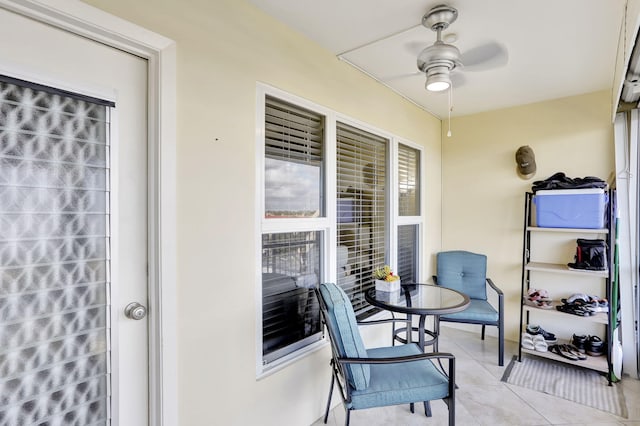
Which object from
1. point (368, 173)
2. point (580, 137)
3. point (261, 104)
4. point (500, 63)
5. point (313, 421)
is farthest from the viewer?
point (580, 137)

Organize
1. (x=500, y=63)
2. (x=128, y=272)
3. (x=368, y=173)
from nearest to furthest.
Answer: (x=128, y=272) → (x=500, y=63) → (x=368, y=173)

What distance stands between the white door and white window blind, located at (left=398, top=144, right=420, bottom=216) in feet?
8.08

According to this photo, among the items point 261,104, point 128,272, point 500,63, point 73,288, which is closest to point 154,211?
point 128,272

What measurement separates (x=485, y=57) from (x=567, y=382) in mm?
2677

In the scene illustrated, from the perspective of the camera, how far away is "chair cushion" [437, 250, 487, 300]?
3418 millimetres

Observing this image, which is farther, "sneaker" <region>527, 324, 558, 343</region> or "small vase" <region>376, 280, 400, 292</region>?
"sneaker" <region>527, 324, 558, 343</region>

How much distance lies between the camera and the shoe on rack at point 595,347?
2.88 meters

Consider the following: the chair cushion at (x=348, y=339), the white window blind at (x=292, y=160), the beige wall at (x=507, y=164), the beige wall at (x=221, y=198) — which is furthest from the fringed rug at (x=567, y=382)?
the white window blind at (x=292, y=160)

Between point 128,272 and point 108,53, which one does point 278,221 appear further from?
point 108,53

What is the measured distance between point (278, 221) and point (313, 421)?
1.36 metres

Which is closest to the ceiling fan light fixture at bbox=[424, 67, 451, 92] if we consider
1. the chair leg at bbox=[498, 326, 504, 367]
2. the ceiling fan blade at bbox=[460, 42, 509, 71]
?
the ceiling fan blade at bbox=[460, 42, 509, 71]

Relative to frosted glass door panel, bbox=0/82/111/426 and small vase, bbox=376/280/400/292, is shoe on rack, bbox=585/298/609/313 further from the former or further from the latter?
frosted glass door panel, bbox=0/82/111/426

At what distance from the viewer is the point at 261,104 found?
1.84 meters

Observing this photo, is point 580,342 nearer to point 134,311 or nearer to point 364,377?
point 364,377
